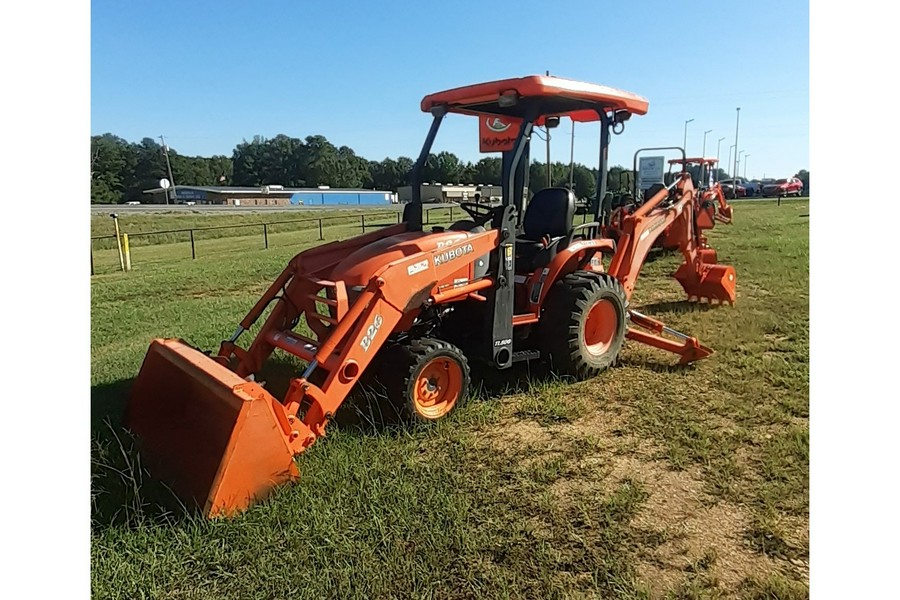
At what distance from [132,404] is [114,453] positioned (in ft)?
1.55

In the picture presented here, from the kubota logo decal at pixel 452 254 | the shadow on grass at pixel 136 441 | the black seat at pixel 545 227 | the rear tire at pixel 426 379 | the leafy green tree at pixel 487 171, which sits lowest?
the shadow on grass at pixel 136 441

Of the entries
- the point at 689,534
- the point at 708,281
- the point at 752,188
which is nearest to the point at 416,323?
the point at 689,534

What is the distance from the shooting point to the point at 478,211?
493 cm

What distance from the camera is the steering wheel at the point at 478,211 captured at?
15.7ft

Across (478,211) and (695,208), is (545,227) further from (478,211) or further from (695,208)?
(695,208)

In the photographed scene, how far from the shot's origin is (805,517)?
3.12 m

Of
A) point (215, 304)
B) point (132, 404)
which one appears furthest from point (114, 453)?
point (215, 304)

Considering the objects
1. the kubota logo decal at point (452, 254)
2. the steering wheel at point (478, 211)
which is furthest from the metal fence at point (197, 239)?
the kubota logo decal at point (452, 254)

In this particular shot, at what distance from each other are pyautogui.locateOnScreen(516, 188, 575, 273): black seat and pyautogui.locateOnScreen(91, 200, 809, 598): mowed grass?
0.96 m

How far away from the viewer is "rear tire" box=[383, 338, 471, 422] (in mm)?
3977

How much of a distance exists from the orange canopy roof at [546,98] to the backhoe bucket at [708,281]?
10.6 ft

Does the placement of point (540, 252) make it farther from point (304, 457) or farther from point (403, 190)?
point (304, 457)

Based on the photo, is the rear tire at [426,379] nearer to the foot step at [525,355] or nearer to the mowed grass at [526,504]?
the mowed grass at [526,504]

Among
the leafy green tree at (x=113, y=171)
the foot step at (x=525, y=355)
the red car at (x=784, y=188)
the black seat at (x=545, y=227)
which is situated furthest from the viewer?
the leafy green tree at (x=113, y=171)
